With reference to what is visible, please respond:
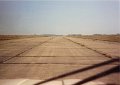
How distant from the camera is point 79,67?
732 centimetres

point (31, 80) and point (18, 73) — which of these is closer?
point (31, 80)

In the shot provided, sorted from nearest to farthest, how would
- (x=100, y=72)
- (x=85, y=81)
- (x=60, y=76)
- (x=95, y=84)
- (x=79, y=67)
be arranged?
(x=95, y=84) → (x=85, y=81) → (x=60, y=76) → (x=100, y=72) → (x=79, y=67)

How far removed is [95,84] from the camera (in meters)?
4.77

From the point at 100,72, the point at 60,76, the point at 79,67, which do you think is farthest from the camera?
the point at 79,67

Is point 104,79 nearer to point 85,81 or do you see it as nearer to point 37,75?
point 85,81

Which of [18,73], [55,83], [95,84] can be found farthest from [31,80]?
[95,84]

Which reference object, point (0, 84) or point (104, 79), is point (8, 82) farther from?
point (104, 79)

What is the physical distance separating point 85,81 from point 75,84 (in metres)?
0.44

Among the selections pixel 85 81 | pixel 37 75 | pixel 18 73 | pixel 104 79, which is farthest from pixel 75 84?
pixel 18 73

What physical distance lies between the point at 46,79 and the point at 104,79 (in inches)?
57.3

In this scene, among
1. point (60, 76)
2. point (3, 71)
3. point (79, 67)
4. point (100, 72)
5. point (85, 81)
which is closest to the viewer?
point (85, 81)

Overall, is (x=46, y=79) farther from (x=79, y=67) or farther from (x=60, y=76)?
(x=79, y=67)

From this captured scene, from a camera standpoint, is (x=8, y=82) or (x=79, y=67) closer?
(x=8, y=82)

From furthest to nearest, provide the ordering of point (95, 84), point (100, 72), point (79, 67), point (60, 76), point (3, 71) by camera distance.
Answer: point (79, 67) < point (3, 71) < point (100, 72) < point (60, 76) < point (95, 84)
